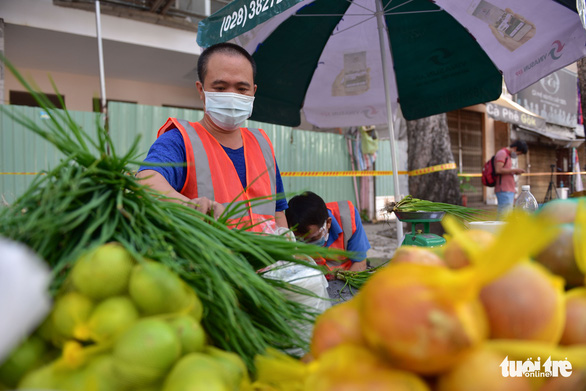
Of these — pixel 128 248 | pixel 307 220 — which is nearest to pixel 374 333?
pixel 128 248

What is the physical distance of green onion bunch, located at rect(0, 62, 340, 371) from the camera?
29.4 inches

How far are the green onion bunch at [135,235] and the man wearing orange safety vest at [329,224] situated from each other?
163 cm

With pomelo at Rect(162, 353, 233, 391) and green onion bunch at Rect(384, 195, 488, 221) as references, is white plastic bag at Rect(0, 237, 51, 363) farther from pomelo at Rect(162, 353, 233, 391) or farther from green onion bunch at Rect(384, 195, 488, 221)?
green onion bunch at Rect(384, 195, 488, 221)

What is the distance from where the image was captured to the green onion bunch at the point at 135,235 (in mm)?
747

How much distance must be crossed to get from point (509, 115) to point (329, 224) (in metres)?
9.14

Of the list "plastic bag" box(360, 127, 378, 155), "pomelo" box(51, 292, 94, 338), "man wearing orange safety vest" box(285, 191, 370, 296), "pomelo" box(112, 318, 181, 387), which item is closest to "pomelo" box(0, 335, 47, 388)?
"pomelo" box(51, 292, 94, 338)

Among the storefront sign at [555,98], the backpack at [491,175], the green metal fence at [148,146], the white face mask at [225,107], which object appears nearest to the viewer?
the white face mask at [225,107]

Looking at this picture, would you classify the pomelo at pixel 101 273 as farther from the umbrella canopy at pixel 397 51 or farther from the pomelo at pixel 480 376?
the umbrella canopy at pixel 397 51

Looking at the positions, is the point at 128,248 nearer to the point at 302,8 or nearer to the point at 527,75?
the point at 302,8

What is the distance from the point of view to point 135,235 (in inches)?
31.2

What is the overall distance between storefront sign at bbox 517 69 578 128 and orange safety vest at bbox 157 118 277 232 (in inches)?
541

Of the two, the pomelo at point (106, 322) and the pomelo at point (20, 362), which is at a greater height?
the pomelo at point (106, 322)

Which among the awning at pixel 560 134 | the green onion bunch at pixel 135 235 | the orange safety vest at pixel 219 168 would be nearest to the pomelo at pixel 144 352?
the green onion bunch at pixel 135 235

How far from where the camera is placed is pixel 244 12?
2.40 metres
